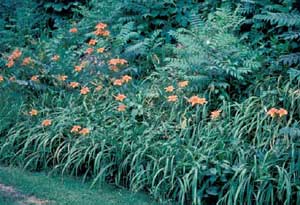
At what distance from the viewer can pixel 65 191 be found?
5.25 m

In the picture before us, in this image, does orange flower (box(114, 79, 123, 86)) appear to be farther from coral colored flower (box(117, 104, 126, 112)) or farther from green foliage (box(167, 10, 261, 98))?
green foliage (box(167, 10, 261, 98))

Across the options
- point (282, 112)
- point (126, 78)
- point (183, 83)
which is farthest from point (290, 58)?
point (126, 78)

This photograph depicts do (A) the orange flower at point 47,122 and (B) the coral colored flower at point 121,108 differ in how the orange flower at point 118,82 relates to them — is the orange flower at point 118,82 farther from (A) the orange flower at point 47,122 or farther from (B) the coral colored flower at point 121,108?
(A) the orange flower at point 47,122

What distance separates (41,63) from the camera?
699 centimetres

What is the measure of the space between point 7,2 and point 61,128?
378cm

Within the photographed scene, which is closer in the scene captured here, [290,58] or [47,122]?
[290,58]

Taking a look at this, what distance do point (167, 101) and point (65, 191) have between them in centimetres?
144

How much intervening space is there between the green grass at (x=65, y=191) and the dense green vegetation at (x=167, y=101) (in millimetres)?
116

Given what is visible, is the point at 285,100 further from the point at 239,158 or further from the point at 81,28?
the point at 81,28

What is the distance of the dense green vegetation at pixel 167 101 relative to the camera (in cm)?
499

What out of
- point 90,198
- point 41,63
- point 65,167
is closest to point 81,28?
point 41,63

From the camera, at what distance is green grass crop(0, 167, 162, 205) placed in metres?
5.04

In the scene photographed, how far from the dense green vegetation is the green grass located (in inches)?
4.6

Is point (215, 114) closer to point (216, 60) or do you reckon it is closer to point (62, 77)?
point (216, 60)
